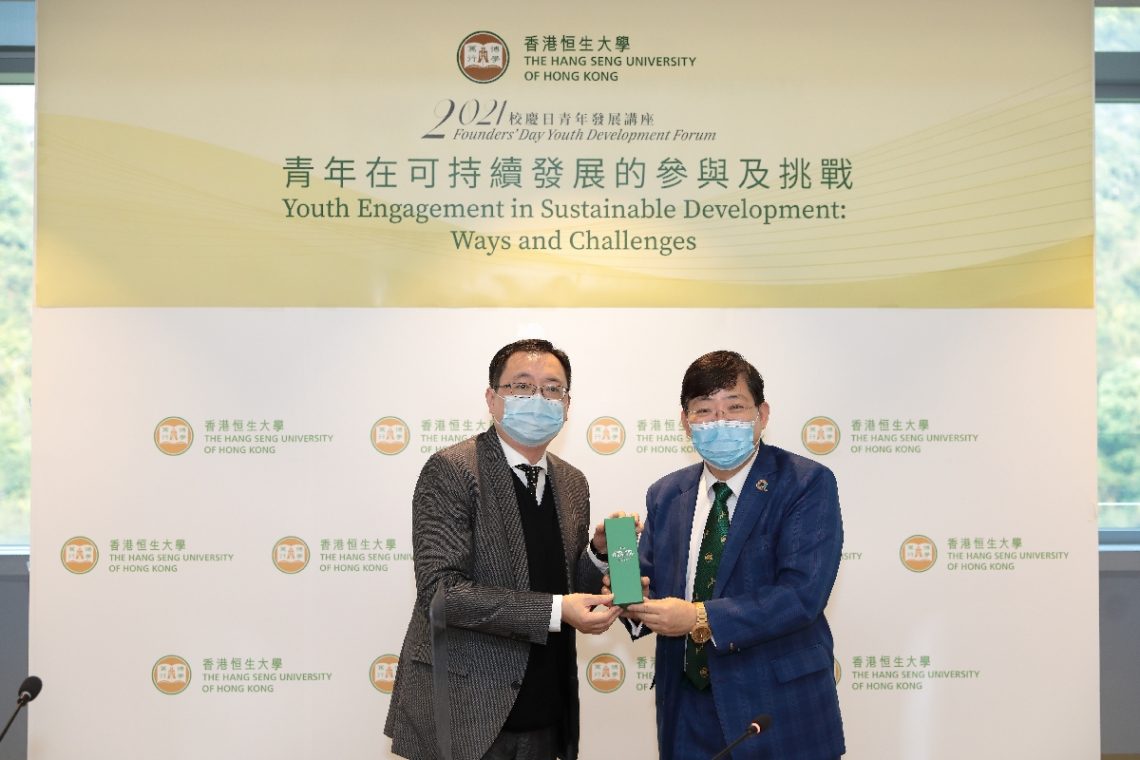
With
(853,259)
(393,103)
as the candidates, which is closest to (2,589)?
(393,103)

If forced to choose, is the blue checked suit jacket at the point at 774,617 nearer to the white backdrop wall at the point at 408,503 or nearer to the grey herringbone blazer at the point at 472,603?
the grey herringbone blazer at the point at 472,603

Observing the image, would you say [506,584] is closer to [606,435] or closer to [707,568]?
[707,568]

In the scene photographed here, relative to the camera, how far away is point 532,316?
4.26m

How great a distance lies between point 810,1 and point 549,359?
2.19 m

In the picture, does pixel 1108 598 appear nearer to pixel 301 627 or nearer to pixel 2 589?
pixel 301 627

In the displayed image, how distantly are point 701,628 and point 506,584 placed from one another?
0.56m

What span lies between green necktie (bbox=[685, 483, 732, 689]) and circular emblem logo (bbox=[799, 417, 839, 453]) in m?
1.49

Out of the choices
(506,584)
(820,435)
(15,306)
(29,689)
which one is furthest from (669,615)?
(15,306)

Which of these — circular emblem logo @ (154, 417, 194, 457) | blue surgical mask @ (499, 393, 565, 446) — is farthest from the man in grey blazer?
circular emblem logo @ (154, 417, 194, 457)

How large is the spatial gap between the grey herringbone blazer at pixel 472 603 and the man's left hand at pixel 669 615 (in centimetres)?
28

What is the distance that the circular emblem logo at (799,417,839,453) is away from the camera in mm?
4281

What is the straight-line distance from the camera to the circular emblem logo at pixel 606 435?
14.0 feet

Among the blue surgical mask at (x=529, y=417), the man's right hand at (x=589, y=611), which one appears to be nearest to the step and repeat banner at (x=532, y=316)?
the blue surgical mask at (x=529, y=417)

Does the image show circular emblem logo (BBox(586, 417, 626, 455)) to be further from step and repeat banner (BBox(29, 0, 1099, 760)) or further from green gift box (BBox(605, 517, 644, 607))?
green gift box (BBox(605, 517, 644, 607))
